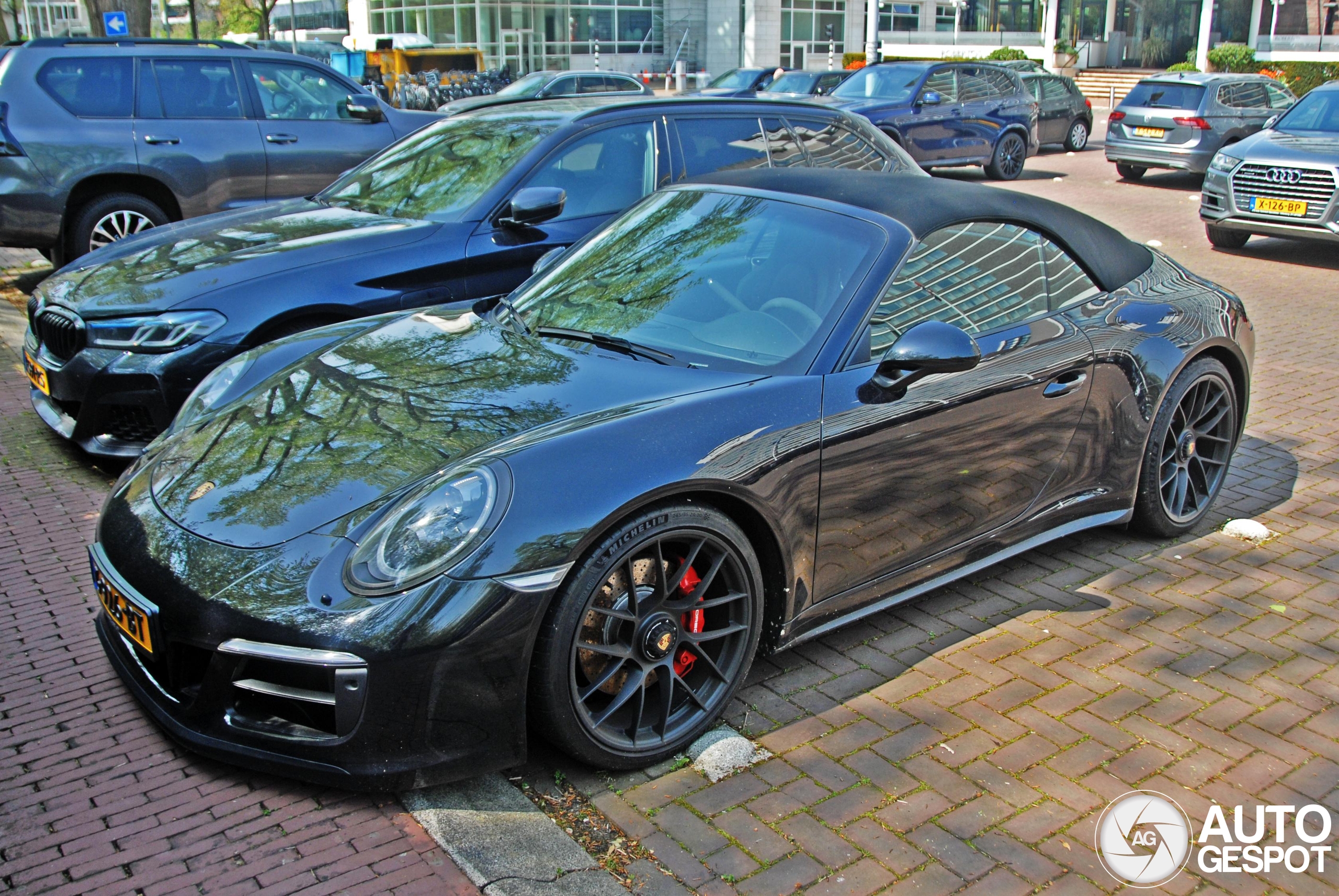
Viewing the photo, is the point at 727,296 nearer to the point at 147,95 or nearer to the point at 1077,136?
the point at 147,95

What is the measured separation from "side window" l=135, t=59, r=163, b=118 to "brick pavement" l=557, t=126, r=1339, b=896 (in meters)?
7.76

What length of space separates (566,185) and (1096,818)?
13.8 ft

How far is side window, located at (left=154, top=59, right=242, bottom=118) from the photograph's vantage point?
941 cm

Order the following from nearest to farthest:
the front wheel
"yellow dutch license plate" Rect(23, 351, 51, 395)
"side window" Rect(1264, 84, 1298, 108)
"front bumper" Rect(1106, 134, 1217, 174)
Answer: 1. the front wheel
2. "yellow dutch license plate" Rect(23, 351, 51, 395)
3. "front bumper" Rect(1106, 134, 1217, 174)
4. "side window" Rect(1264, 84, 1298, 108)

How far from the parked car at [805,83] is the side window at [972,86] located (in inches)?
121

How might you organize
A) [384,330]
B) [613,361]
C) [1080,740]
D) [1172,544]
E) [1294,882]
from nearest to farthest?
[1294,882] → [1080,740] → [613,361] → [384,330] → [1172,544]

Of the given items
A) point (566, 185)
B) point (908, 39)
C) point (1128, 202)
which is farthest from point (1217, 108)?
point (908, 39)

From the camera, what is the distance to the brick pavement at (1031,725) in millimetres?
2910

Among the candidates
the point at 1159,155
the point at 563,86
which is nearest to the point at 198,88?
the point at 563,86

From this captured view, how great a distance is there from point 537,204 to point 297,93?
18.4 feet

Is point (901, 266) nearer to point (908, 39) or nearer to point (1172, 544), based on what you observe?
point (1172, 544)

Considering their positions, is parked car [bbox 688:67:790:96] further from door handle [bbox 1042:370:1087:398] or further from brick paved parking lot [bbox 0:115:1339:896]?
brick paved parking lot [bbox 0:115:1339:896]

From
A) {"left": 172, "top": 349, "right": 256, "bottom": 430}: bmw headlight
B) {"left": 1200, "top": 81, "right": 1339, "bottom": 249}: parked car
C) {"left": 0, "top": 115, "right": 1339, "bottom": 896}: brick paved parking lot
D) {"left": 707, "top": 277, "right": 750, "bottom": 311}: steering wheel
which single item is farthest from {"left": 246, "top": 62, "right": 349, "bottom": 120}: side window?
{"left": 1200, "top": 81, "right": 1339, "bottom": 249}: parked car

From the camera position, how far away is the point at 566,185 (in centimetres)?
609
